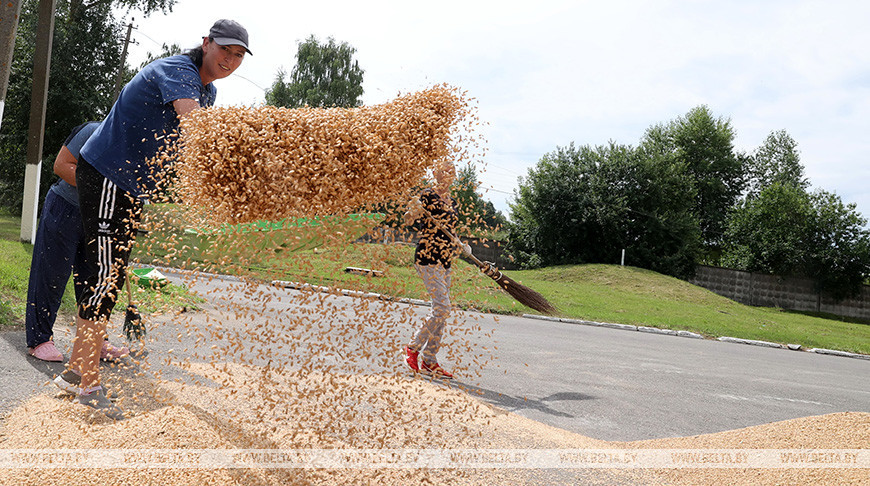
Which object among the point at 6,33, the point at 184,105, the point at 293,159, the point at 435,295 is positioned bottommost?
the point at 435,295

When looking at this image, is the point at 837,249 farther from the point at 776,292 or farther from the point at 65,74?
the point at 65,74

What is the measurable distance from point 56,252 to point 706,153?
5042cm

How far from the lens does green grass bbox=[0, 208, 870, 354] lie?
8.41 ft

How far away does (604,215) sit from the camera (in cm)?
2933

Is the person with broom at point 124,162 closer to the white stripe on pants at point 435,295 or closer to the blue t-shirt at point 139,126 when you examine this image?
the blue t-shirt at point 139,126

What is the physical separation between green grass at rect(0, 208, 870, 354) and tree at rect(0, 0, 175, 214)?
221 inches

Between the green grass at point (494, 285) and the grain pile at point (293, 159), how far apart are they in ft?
0.60

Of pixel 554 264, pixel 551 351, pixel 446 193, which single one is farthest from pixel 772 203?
pixel 446 193

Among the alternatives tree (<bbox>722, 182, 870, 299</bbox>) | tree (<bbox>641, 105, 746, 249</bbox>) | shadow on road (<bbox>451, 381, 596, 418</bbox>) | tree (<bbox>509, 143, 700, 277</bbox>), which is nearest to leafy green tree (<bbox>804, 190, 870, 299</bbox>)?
tree (<bbox>722, 182, 870, 299</bbox>)

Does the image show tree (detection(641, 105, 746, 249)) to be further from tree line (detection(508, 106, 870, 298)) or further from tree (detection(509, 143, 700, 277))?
tree (detection(509, 143, 700, 277))

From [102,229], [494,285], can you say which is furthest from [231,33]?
[494,285]

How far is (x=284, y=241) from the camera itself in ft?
8.35

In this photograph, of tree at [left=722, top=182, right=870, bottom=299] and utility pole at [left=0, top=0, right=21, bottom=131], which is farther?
tree at [left=722, top=182, right=870, bottom=299]

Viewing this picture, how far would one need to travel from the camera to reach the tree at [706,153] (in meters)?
46.2
